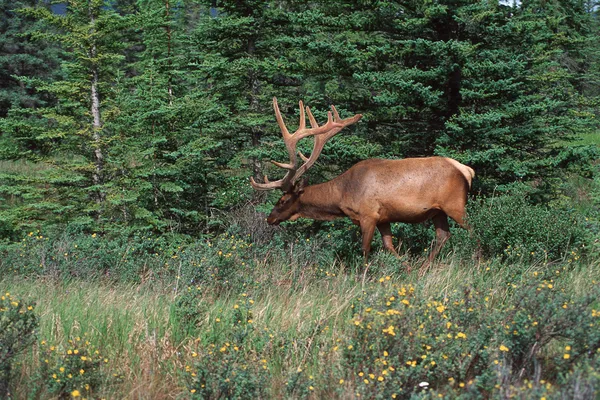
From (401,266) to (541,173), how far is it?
415cm

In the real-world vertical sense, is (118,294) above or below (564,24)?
below

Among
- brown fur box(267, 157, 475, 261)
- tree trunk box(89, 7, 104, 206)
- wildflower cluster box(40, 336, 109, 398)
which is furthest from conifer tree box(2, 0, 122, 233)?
wildflower cluster box(40, 336, 109, 398)

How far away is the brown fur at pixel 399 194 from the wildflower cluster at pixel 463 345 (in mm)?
3315

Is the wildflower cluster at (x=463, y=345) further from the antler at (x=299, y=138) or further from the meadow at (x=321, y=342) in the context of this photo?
the antler at (x=299, y=138)

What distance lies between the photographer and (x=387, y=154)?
32.4ft

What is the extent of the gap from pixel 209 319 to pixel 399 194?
3566 mm

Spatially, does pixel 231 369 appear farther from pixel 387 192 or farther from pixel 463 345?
pixel 387 192

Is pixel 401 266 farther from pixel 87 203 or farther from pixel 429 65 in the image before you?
pixel 87 203

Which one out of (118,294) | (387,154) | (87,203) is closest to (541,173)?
(387,154)

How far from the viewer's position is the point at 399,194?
24.3ft

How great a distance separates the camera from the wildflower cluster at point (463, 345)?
3496mm

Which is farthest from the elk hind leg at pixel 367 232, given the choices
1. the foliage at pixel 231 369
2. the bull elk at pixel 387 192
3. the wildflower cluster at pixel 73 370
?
the wildflower cluster at pixel 73 370

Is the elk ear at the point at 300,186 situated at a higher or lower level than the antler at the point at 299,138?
lower

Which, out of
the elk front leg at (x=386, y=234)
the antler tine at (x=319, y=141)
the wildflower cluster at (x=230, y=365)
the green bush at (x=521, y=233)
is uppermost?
the antler tine at (x=319, y=141)
